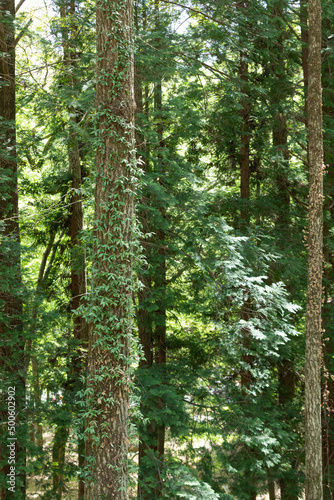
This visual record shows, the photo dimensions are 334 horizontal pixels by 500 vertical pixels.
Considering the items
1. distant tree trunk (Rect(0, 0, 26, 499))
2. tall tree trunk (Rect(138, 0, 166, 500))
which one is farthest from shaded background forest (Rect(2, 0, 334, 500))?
distant tree trunk (Rect(0, 0, 26, 499))

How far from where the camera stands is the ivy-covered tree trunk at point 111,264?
14.4 feet

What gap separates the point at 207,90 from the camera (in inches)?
375

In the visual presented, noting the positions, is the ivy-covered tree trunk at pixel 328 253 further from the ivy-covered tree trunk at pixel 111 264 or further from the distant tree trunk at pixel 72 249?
the ivy-covered tree trunk at pixel 111 264

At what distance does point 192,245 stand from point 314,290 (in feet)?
7.52

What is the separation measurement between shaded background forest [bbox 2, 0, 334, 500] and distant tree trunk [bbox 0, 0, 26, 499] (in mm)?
207

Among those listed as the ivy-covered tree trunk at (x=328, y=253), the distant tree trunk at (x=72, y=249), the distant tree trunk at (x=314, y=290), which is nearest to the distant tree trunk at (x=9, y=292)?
the distant tree trunk at (x=72, y=249)

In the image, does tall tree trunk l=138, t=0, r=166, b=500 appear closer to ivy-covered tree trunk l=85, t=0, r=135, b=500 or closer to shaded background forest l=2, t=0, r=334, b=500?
shaded background forest l=2, t=0, r=334, b=500

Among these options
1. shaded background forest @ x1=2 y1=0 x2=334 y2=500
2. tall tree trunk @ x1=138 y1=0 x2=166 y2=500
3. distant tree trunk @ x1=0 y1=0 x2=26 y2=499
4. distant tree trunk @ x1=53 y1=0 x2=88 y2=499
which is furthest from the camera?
distant tree trunk @ x1=53 y1=0 x2=88 y2=499

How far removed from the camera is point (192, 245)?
829 cm

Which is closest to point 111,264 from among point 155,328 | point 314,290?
point 314,290

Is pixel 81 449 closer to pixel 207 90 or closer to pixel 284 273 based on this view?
pixel 284 273

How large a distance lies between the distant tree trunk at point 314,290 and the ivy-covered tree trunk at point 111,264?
3.86 metres

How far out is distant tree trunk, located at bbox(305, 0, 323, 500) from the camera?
23.6ft

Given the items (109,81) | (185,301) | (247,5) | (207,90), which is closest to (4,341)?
(185,301)
